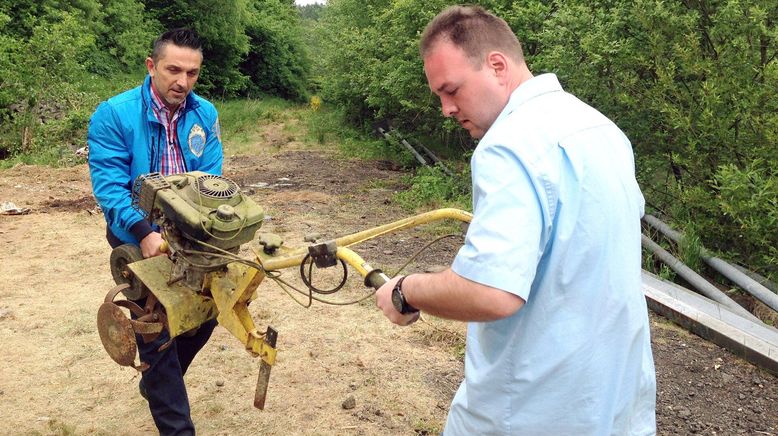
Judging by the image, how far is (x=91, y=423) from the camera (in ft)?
12.9

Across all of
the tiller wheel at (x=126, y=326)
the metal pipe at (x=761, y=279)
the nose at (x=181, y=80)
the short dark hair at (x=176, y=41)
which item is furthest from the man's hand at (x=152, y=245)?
the metal pipe at (x=761, y=279)

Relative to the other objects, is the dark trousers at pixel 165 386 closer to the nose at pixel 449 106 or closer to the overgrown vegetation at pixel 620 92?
the nose at pixel 449 106

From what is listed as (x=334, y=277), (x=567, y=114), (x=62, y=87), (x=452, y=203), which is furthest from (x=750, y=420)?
(x=62, y=87)

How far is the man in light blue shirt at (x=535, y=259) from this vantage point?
1.46 meters

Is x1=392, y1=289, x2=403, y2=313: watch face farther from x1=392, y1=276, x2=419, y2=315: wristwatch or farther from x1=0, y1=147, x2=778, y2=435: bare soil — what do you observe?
x1=0, y1=147, x2=778, y2=435: bare soil

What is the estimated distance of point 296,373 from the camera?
453 centimetres

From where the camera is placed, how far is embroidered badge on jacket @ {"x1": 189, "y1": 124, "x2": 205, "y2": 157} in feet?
10.9

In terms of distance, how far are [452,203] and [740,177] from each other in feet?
14.6

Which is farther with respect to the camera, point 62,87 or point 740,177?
point 62,87

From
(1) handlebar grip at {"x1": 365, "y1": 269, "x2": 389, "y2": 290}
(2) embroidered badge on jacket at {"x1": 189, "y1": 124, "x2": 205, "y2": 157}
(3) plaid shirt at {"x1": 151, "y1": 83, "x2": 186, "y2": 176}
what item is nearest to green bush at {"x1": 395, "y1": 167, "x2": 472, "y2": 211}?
(2) embroidered badge on jacket at {"x1": 189, "y1": 124, "x2": 205, "y2": 157}

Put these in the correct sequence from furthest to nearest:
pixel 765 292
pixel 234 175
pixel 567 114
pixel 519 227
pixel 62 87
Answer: pixel 62 87
pixel 234 175
pixel 765 292
pixel 567 114
pixel 519 227

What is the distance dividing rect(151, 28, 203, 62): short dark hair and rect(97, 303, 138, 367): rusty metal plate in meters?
1.21

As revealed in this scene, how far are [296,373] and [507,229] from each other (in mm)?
3388

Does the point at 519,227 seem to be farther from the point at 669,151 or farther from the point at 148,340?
the point at 669,151
